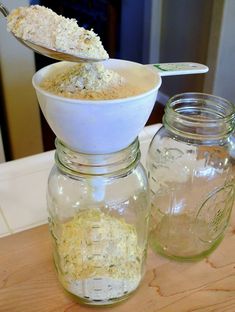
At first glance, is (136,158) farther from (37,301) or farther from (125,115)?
(37,301)

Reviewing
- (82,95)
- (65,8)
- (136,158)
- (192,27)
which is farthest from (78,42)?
(192,27)

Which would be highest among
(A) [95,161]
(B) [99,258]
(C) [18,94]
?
(A) [95,161]

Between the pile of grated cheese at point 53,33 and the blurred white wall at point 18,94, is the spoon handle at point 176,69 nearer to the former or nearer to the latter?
the pile of grated cheese at point 53,33

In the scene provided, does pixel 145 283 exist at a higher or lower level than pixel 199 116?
lower

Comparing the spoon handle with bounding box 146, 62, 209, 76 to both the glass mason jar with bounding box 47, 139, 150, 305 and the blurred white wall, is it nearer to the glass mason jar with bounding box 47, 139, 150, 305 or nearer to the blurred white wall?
the glass mason jar with bounding box 47, 139, 150, 305

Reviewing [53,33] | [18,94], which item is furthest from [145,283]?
[18,94]

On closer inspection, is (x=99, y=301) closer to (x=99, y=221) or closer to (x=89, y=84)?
(x=99, y=221)
